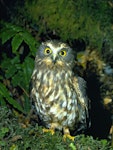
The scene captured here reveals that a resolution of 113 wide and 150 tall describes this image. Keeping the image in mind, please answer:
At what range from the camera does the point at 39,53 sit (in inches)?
163

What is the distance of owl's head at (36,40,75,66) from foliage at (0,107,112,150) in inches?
31.7

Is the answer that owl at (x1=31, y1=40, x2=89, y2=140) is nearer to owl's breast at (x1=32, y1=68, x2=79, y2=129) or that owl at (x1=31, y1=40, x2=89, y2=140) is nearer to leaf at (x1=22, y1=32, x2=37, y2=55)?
owl's breast at (x1=32, y1=68, x2=79, y2=129)

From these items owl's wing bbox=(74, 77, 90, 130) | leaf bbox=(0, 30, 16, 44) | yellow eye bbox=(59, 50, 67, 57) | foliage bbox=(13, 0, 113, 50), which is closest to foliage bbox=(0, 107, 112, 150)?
owl's wing bbox=(74, 77, 90, 130)

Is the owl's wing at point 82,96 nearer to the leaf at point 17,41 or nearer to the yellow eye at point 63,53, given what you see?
the yellow eye at point 63,53

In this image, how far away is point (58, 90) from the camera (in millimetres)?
4008

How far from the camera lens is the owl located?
4.00 m

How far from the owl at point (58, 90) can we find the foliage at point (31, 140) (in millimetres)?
603

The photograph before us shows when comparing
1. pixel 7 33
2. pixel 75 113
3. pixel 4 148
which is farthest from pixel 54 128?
pixel 4 148

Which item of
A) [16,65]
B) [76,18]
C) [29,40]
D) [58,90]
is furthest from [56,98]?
[76,18]

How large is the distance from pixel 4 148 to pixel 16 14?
2.97m

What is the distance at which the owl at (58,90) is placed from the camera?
13.1 ft

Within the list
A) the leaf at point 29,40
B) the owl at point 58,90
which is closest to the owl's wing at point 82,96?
the owl at point 58,90

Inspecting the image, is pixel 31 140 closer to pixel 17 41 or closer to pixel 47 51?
pixel 47 51

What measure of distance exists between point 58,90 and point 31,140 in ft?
3.06
